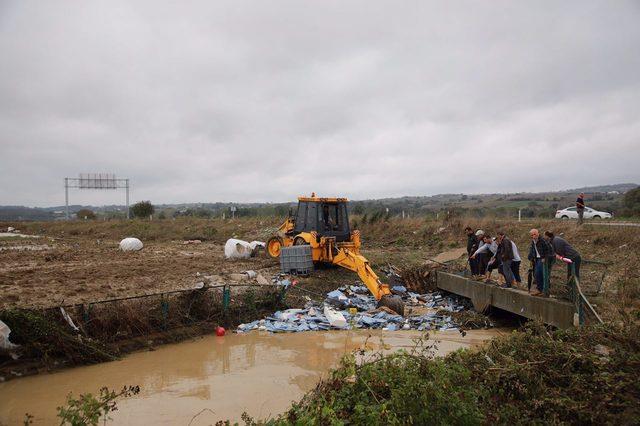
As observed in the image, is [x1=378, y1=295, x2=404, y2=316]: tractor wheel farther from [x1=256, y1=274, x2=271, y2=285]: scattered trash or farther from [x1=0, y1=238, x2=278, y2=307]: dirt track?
[x1=0, y1=238, x2=278, y2=307]: dirt track

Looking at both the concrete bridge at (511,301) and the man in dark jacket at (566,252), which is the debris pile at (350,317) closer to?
the concrete bridge at (511,301)

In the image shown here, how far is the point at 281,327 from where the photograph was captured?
10430 mm

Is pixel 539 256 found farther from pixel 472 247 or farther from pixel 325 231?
pixel 325 231

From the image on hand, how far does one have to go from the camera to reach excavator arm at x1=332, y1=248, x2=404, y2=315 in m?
11.3

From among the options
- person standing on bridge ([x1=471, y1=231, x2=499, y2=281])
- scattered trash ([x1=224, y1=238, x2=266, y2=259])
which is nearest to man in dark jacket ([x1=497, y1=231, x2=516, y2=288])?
person standing on bridge ([x1=471, y1=231, x2=499, y2=281])

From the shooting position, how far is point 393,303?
11258mm

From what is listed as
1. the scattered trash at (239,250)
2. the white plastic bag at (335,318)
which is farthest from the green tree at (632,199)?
the white plastic bag at (335,318)

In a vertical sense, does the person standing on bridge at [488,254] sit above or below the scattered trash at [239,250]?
above

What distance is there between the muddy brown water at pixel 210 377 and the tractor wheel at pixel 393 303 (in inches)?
37.2

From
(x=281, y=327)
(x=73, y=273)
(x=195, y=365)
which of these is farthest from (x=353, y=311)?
(x=73, y=273)

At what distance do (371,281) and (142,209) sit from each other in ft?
134

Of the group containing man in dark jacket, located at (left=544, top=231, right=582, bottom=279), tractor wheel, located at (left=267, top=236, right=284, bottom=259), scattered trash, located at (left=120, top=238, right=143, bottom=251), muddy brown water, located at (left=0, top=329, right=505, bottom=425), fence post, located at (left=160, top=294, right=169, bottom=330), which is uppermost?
man in dark jacket, located at (left=544, top=231, right=582, bottom=279)

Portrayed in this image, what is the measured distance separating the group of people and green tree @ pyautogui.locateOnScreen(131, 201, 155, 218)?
41331mm

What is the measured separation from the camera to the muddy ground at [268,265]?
34.7 ft
